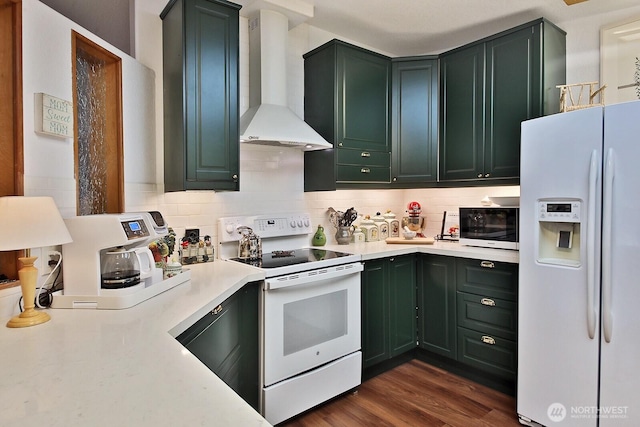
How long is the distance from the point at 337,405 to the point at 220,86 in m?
2.13

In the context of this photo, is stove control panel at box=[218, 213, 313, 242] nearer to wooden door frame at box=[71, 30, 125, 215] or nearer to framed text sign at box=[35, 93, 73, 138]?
wooden door frame at box=[71, 30, 125, 215]

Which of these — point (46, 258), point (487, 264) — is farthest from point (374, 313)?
point (46, 258)

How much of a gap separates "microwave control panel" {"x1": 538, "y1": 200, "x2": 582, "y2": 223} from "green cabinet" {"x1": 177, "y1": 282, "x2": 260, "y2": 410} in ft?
5.43

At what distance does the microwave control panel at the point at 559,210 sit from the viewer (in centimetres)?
195

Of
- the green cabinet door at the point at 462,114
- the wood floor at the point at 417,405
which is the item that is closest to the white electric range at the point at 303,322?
the wood floor at the point at 417,405

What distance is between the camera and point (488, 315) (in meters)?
2.57

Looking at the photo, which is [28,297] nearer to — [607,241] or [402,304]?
[402,304]

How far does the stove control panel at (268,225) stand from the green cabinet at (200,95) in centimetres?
35

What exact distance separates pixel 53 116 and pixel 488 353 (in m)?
2.84

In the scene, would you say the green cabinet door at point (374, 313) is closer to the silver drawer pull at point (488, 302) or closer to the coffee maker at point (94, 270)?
the silver drawer pull at point (488, 302)

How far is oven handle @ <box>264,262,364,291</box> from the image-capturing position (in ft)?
6.77

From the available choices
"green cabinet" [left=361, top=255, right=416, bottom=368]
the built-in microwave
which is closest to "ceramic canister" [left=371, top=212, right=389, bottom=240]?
"green cabinet" [left=361, top=255, right=416, bottom=368]

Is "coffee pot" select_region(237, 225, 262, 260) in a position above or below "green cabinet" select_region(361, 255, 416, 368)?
above

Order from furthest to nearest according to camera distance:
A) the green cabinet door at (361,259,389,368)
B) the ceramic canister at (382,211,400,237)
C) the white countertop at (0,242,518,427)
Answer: the ceramic canister at (382,211,400,237) → the green cabinet door at (361,259,389,368) → the white countertop at (0,242,518,427)
